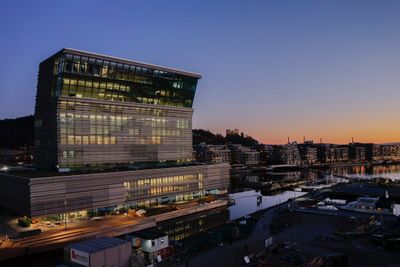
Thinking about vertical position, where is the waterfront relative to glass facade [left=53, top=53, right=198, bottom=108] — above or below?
below

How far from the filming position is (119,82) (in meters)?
89.1

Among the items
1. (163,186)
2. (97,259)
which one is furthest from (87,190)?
(97,259)

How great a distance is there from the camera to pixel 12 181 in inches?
2854

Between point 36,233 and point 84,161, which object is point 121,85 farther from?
point 36,233

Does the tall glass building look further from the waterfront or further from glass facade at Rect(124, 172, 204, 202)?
the waterfront

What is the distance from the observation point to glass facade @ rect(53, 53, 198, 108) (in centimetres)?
8044

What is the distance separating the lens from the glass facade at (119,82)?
3167 inches

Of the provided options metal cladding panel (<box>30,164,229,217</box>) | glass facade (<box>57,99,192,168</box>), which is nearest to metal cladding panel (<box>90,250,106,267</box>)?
metal cladding panel (<box>30,164,229,217</box>)

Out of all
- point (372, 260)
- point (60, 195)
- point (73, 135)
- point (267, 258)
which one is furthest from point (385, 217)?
point (73, 135)

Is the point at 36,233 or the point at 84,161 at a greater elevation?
the point at 84,161

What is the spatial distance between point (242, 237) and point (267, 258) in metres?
16.0

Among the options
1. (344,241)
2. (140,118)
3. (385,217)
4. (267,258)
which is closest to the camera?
(267,258)

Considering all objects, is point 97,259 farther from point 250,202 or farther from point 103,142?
point 250,202

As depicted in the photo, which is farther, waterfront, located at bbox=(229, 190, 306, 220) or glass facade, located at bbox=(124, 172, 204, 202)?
waterfront, located at bbox=(229, 190, 306, 220)
